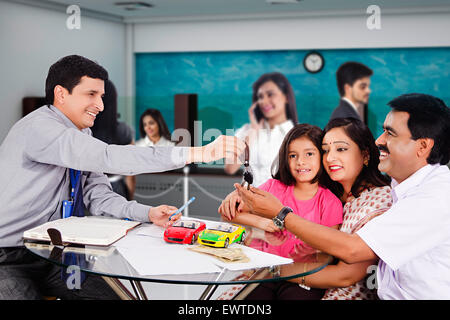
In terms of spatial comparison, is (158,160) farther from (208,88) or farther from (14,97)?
(208,88)

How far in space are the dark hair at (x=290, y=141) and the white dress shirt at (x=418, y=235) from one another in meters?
0.39

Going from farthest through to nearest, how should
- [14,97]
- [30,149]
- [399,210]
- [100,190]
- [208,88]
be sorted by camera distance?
[208,88] < [14,97] < [100,190] < [30,149] < [399,210]

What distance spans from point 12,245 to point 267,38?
5185 millimetres

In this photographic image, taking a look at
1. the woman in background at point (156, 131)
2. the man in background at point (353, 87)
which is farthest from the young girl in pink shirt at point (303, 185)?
the man in background at point (353, 87)

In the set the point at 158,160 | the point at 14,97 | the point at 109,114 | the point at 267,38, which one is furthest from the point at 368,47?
the point at 158,160

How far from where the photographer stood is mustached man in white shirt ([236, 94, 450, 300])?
1420 millimetres

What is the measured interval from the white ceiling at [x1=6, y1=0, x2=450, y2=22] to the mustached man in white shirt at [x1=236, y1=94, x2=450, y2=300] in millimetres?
4169

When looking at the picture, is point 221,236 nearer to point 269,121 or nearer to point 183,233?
point 183,233

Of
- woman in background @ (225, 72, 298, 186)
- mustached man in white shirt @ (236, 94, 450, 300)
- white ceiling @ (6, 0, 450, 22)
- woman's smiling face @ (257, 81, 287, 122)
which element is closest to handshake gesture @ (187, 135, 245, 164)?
mustached man in white shirt @ (236, 94, 450, 300)

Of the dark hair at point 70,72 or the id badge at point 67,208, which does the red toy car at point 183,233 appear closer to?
the id badge at point 67,208

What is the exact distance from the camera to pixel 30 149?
171cm

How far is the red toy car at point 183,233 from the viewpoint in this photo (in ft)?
5.20

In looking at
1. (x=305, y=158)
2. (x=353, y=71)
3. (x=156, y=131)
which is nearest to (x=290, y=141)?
(x=305, y=158)

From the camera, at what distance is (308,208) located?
1.84m
